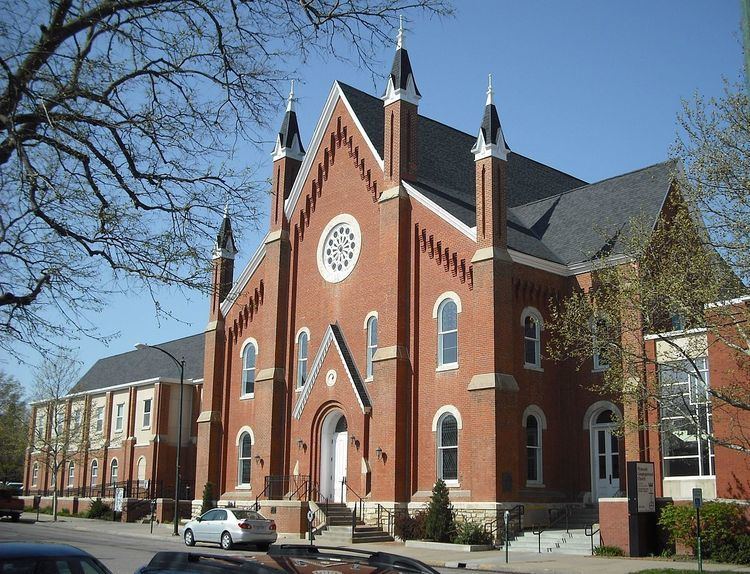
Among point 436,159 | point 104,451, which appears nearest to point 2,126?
point 436,159

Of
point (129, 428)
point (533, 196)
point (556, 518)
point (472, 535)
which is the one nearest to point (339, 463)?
point (472, 535)

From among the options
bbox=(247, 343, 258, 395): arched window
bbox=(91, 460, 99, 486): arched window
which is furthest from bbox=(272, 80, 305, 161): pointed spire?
bbox=(91, 460, 99, 486): arched window

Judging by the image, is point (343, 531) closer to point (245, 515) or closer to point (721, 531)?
point (245, 515)

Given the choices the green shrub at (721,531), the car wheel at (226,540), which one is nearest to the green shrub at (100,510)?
the car wheel at (226,540)

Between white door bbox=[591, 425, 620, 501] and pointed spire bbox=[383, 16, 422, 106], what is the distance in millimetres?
14504

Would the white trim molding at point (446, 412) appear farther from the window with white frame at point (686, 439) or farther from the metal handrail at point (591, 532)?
the window with white frame at point (686, 439)

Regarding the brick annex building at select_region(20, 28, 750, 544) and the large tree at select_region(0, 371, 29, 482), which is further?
the large tree at select_region(0, 371, 29, 482)

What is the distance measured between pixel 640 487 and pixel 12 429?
2077 inches

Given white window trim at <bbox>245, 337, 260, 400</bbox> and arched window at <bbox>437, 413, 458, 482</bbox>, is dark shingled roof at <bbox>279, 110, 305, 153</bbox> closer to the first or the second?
white window trim at <bbox>245, 337, 260, 400</bbox>

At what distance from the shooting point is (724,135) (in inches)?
763

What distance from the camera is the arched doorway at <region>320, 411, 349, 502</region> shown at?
1377 inches

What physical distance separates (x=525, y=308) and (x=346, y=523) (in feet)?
33.5

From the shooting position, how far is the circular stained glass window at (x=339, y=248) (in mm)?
36406

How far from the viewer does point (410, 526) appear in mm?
29719
